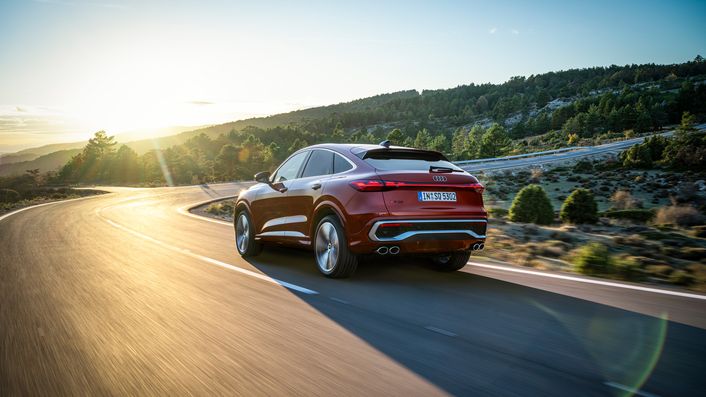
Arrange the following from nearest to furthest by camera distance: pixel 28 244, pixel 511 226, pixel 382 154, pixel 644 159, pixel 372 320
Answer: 1. pixel 372 320
2. pixel 382 154
3. pixel 28 244
4. pixel 511 226
5. pixel 644 159

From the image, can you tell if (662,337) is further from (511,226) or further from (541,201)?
(541,201)

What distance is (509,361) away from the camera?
3.02 m

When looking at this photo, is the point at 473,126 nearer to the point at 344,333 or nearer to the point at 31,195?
the point at 31,195

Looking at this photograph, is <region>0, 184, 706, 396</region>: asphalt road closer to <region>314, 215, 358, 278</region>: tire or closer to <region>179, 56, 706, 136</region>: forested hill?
<region>314, 215, 358, 278</region>: tire

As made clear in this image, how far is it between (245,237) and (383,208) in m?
3.34

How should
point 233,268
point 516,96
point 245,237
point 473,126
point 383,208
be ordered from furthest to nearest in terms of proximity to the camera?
point 516,96 < point 473,126 < point 245,237 < point 233,268 < point 383,208

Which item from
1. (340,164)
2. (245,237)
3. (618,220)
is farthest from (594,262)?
(618,220)

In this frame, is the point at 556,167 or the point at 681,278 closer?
the point at 681,278

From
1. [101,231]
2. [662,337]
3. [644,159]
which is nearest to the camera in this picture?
[662,337]

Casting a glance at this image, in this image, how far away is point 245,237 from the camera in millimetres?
7727

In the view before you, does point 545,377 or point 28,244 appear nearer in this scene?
point 545,377

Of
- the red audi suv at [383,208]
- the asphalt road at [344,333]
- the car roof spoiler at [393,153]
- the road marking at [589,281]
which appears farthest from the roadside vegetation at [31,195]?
the road marking at [589,281]

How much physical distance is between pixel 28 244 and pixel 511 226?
10.5m

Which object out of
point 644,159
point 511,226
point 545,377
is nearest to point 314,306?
point 545,377
